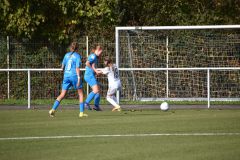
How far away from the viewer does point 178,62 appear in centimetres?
2869

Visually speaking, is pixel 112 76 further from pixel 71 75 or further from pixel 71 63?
pixel 71 63

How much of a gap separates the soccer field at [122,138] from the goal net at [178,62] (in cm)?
782

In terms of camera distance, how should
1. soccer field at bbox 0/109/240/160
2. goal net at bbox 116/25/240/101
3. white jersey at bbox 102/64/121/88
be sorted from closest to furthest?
soccer field at bbox 0/109/240/160, white jersey at bbox 102/64/121/88, goal net at bbox 116/25/240/101

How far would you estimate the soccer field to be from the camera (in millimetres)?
11273

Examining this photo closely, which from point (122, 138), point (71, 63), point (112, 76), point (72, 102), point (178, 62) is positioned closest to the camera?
point (122, 138)

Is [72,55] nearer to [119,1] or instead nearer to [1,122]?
[1,122]

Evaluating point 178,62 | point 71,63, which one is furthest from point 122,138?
point 178,62

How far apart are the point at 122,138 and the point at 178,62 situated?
50.0 feet

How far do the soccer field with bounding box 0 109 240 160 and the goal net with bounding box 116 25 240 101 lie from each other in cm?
782

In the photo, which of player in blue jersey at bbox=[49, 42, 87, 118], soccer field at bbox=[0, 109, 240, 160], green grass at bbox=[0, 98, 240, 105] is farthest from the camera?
green grass at bbox=[0, 98, 240, 105]

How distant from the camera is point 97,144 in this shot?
12.7 m

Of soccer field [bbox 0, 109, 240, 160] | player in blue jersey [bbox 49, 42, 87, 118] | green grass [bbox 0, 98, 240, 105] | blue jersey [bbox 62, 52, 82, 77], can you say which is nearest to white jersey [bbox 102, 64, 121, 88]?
green grass [bbox 0, 98, 240, 105]

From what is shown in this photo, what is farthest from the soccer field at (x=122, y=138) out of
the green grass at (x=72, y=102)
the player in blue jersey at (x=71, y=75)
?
the green grass at (x=72, y=102)

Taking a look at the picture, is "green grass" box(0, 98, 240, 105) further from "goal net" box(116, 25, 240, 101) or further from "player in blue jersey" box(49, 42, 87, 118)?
"player in blue jersey" box(49, 42, 87, 118)
